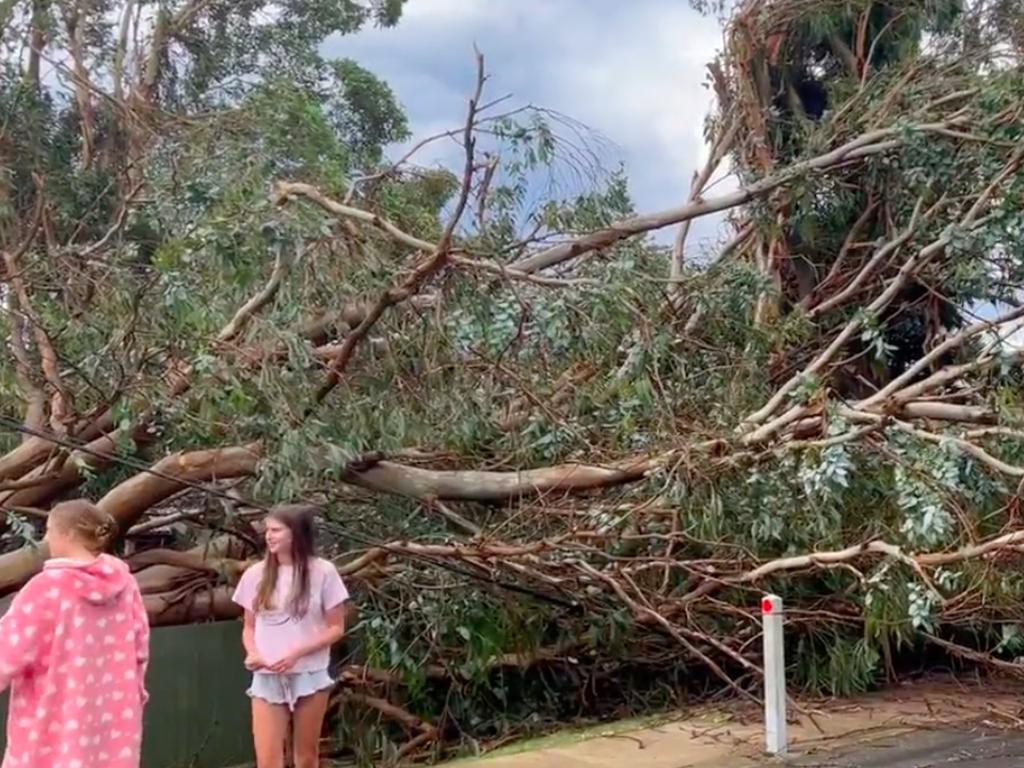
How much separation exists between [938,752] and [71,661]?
17.4 feet

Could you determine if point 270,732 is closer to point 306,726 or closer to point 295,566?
point 306,726

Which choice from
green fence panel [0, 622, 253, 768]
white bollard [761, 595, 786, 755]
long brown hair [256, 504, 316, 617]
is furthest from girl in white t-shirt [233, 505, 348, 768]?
green fence panel [0, 622, 253, 768]

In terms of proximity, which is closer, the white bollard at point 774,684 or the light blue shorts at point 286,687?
the light blue shorts at point 286,687

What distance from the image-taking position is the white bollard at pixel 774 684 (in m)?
7.23

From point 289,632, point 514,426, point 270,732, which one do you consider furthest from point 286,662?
point 514,426

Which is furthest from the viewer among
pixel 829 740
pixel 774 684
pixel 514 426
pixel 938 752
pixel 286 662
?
pixel 514 426

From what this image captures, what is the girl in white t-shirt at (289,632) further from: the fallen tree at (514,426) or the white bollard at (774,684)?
the white bollard at (774,684)

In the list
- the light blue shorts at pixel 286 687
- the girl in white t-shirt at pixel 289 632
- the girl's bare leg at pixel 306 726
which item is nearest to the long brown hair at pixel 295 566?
the girl in white t-shirt at pixel 289 632

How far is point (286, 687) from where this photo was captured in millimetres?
5293

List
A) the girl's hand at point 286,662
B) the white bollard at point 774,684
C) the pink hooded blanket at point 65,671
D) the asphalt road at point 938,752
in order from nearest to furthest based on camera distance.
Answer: the pink hooded blanket at point 65,671 < the girl's hand at point 286,662 < the asphalt road at point 938,752 < the white bollard at point 774,684

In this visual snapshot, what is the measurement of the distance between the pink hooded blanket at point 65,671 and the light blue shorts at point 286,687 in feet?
4.22

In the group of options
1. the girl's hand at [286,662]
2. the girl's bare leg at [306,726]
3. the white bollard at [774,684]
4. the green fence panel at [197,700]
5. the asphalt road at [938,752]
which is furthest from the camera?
the green fence panel at [197,700]

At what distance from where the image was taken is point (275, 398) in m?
7.30

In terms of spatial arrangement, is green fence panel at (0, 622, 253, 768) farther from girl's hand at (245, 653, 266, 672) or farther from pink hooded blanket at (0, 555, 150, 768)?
pink hooded blanket at (0, 555, 150, 768)
